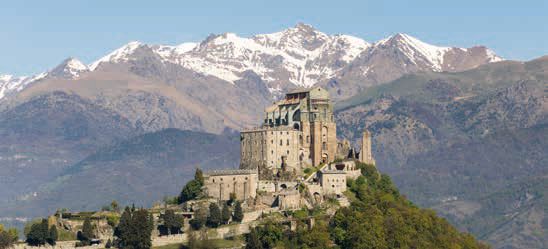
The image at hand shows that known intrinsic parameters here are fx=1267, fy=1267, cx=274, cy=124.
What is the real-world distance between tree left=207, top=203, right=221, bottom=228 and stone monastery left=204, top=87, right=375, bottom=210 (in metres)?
6.73

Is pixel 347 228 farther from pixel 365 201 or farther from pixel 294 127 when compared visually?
pixel 294 127

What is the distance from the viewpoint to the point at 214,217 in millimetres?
173125

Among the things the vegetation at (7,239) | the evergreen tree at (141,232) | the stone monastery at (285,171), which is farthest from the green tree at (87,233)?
the stone monastery at (285,171)

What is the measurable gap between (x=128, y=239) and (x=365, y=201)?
38.5 metres

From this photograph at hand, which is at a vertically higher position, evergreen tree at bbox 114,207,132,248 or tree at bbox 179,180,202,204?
tree at bbox 179,180,202,204

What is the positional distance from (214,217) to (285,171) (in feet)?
69.5

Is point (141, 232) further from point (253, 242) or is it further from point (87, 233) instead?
point (253, 242)

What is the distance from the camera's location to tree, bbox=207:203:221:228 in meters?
173

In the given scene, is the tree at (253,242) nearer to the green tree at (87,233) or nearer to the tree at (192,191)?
the green tree at (87,233)

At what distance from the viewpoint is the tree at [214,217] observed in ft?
568

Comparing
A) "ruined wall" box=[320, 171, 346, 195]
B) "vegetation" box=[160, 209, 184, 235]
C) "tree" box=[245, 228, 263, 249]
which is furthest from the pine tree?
"ruined wall" box=[320, 171, 346, 195]

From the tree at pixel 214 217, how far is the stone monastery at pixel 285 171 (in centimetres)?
673

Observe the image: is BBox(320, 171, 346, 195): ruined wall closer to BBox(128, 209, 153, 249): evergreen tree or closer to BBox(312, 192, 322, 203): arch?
BBox(312, 192, 322, 203): arch

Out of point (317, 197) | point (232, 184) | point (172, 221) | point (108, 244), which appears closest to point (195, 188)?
point (232, 184)
